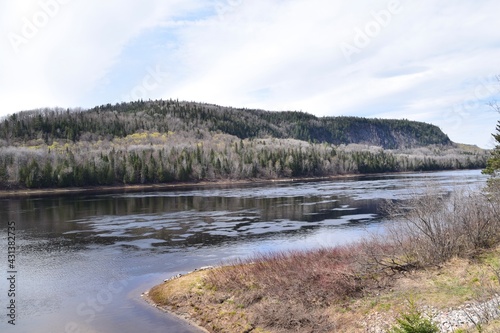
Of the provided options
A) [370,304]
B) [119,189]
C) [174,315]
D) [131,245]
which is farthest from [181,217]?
[119,189]

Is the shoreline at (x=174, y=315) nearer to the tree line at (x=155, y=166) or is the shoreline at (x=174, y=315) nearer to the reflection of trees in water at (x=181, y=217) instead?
the reflection of trees in water at (x=181, y=217)

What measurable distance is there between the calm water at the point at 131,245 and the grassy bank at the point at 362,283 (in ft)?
9.43

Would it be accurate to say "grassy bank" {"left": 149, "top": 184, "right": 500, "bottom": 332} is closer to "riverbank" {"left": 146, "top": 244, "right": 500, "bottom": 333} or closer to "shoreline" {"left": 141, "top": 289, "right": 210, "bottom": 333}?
"riverbank" {"left": 146, "top": 244, "right": 500, "bottom": 333}

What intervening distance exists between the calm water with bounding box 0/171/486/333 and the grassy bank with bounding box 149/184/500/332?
113 inches

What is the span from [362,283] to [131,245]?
27.3 meters

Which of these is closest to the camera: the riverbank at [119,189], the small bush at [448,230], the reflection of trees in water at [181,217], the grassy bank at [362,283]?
the grassy bank at [362,283]

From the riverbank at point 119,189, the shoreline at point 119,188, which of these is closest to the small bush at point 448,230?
the shoreline at point 119,188

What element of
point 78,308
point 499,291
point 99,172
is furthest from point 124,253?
point 99,172

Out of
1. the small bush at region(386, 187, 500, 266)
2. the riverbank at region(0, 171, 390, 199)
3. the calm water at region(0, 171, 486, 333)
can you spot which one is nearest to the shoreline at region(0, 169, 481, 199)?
the riverbank at region(0, 171, 390, 199)

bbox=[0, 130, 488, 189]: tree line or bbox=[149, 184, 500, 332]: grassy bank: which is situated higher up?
bbox=[0, 130, 488, 189]: tree line

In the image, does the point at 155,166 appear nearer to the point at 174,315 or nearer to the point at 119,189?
the point at 119,189

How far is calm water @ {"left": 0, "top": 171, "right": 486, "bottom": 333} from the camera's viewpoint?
2241cm

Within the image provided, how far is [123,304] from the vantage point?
78.4ft

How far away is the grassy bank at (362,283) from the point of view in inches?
684
